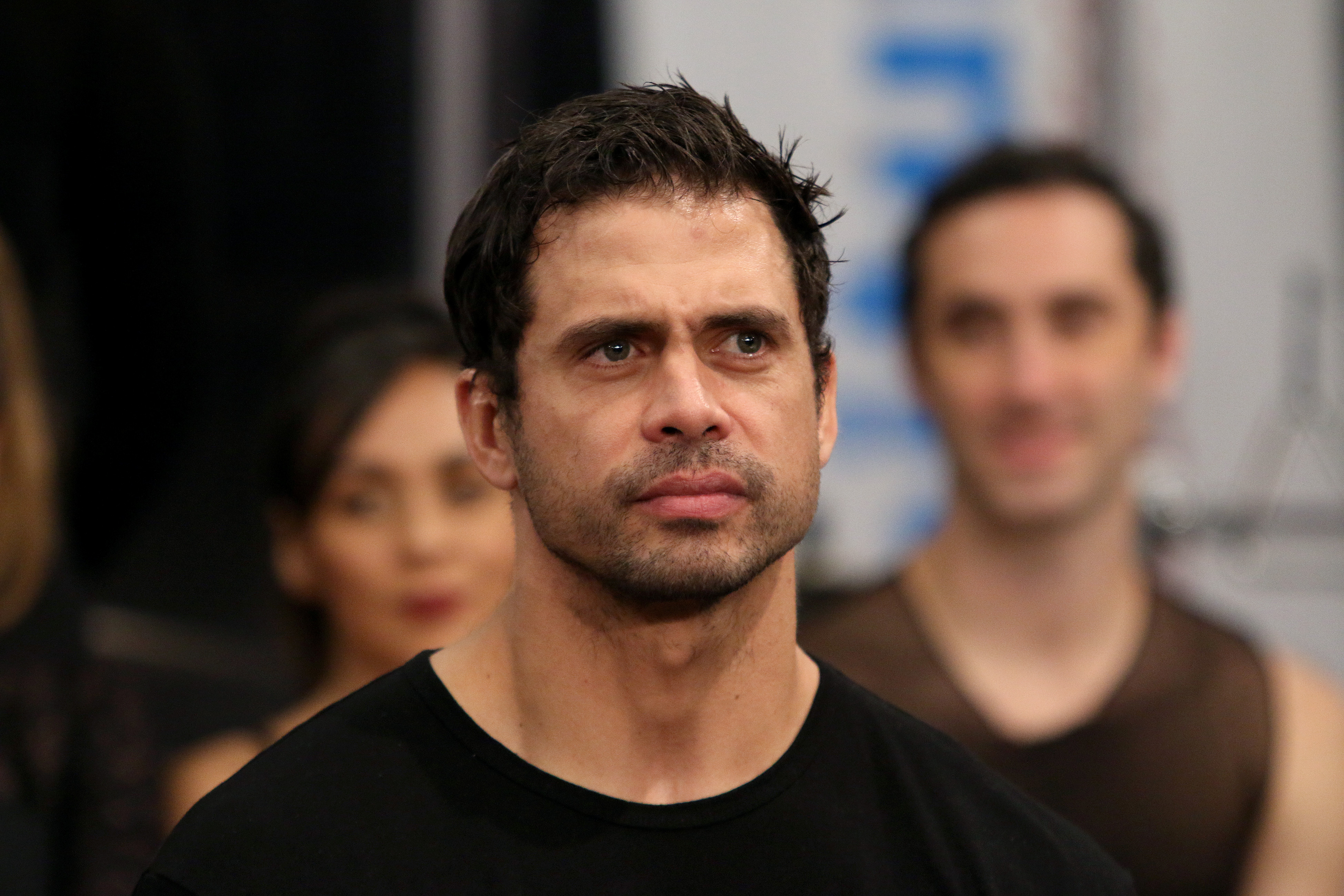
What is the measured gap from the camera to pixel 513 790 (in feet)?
5.05

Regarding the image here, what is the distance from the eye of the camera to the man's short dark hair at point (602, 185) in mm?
1518

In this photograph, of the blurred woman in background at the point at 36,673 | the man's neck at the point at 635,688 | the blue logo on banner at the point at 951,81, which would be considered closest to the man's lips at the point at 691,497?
the man's neck at the point at 635,688

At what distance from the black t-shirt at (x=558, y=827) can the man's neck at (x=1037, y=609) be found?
1.32m

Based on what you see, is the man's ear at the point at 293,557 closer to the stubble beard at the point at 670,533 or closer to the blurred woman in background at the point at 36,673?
the blurred woman in background at the point at 36,673

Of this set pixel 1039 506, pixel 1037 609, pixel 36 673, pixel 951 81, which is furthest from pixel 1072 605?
pixel 36 673

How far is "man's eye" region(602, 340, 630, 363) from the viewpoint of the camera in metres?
1.51

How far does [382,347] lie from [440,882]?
1.60 meters

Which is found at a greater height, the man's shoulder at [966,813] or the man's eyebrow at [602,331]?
the man's eyebrow at [602,331]

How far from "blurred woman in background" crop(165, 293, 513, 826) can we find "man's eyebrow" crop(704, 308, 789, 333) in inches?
51.9

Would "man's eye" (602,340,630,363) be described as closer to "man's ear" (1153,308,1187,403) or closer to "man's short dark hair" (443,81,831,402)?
"man's short dark hair" (443,81,831,402)

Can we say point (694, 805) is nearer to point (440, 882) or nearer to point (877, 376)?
point (440, 882)

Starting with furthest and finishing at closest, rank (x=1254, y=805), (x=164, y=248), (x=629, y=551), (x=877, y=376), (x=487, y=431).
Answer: (x=877, y=376), (x=164, y=248), (x=1254, y=805), (x=487, y=431), (x=629, y=551)

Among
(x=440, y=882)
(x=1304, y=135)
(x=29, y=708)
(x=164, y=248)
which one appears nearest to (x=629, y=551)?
(x=440, y=882)

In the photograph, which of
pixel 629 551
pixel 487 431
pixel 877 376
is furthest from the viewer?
pixel 877 376
